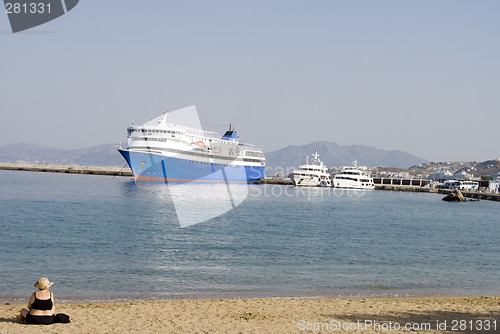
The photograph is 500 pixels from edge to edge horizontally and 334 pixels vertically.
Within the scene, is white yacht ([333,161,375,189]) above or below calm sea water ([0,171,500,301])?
below

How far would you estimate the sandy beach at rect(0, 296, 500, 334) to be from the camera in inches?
396

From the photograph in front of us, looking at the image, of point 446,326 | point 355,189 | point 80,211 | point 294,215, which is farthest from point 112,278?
point 355,189

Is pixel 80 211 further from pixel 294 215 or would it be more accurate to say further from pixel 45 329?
pixel 45 329

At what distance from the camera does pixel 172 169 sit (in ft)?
256

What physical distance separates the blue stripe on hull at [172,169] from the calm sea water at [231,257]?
128ft

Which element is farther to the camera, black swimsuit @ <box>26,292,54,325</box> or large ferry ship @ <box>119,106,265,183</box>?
large ferry ship @ <box>119,106,265,183</box>

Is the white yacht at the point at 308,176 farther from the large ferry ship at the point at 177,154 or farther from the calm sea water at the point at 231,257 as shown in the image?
the calm sea water at the point at 231,257

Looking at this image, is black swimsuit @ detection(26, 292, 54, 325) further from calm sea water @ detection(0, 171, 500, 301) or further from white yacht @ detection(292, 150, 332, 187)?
white yacht @ detection(292, 150, 332, 187)

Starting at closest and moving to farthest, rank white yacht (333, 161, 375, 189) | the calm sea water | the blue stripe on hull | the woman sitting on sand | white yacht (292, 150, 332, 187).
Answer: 1. the woman sitting on sand
2. the calm sea water
3. the blue stripe on hull
4. white yacht (333, 161, 375, 189)
5. white yacht (292, 150, 332, 187)

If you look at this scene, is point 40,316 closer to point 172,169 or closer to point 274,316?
point 274,316

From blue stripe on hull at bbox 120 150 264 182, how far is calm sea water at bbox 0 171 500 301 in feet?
128

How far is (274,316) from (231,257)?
30.2 ft

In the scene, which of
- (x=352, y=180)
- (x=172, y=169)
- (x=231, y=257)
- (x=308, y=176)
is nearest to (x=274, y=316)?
(x=231, y=257)

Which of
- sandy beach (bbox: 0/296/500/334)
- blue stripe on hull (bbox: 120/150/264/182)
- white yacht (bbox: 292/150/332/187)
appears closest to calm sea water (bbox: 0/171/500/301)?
sandy beach (bbox: 0/296/500/334)
